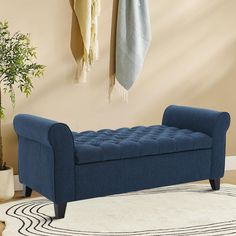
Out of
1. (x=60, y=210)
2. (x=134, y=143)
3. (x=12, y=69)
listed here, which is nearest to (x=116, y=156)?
(x=134, y=143)

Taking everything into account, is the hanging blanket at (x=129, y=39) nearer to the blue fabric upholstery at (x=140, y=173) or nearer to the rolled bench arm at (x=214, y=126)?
the rolled bench arm at (x=214, y=126)

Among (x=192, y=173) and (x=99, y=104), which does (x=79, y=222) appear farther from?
(x=99, y=104)

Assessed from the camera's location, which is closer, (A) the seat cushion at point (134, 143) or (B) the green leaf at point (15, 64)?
(A) the seat cushion at point (134, 143)

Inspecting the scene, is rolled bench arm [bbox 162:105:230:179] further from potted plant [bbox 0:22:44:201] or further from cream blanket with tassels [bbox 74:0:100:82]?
potted plant [bbox 0:22:44:201]

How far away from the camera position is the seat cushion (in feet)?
13.0

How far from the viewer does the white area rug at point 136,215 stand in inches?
143

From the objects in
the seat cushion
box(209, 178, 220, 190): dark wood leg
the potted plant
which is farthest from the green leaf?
box(209, 178, 220, 190): dark wood leg

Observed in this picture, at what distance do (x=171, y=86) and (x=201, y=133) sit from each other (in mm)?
906

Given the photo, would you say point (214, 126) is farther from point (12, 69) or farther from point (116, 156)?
point (12, 69)

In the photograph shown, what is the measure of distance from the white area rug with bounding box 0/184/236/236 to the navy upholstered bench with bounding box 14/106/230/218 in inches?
5.5

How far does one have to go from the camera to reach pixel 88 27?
4766 millimetres

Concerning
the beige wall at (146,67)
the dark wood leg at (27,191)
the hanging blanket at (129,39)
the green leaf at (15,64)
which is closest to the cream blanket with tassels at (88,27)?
the beige wall at (146,67)

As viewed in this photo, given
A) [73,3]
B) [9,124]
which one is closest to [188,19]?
[73,3]

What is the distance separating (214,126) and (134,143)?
0.79m
